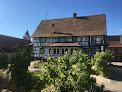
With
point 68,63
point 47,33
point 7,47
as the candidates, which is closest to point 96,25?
point 47,33

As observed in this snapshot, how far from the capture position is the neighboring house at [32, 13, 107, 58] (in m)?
16.4

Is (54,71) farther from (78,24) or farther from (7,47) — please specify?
(7,47)

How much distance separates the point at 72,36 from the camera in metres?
17.6

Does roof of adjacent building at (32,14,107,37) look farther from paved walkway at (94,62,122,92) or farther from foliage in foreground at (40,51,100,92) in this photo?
foliage in foreground at (40,51,100,92)

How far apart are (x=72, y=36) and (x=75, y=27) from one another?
258 centimetres

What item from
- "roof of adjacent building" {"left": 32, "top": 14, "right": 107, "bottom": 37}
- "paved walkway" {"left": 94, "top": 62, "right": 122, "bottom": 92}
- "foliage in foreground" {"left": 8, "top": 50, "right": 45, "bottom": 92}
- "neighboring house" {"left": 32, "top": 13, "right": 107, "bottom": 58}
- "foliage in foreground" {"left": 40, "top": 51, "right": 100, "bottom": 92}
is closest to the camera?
"foliage in foreground" {"left": 40, "top": 51, "right": 100, "bottom": 92}

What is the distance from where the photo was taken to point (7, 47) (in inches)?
813

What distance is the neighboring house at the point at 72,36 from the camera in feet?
53.7

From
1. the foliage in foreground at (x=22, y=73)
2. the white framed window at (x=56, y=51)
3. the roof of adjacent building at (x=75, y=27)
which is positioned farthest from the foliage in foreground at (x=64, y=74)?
the roof of adjacent building at (x=75, y=27)

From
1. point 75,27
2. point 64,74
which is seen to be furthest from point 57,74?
point 75,27

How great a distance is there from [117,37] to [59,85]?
2776 cm

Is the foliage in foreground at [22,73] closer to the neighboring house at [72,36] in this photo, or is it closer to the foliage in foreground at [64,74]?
the foliage in foreground at [64,74]

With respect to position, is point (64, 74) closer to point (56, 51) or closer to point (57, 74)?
point (57, 74)

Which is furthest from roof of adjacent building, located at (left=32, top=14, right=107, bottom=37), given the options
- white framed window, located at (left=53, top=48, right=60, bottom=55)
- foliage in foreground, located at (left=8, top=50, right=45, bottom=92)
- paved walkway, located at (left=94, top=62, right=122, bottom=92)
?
foliage in foreground, located at (left=8, top=50, right=45, bottom=92)
